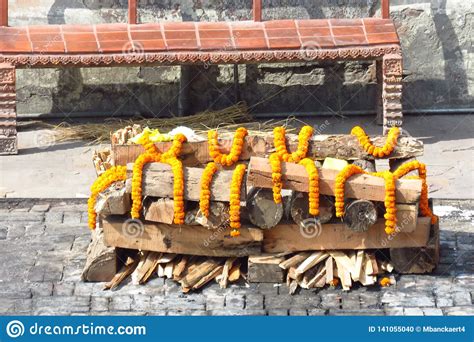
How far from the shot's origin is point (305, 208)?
8.62 m

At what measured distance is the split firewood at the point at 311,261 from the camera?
8.60 m

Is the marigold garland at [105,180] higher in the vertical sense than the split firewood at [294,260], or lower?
higher

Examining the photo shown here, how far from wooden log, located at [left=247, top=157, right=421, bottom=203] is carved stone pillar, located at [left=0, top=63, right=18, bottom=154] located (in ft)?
17.4

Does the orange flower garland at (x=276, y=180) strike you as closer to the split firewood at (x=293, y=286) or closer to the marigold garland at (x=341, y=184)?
the marigold garland at (x=341, y=184)

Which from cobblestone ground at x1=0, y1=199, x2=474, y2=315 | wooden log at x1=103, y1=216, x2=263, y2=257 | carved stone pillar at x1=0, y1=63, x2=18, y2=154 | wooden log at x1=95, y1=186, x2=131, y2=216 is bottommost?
cobblestone ground at x1=0, y1=199, x2=474, y2=315

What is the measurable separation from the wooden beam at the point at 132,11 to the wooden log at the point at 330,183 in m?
5.38

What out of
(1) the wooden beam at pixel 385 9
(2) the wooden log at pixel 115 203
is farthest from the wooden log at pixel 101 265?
(1) the wooden beam at pixel 385 9

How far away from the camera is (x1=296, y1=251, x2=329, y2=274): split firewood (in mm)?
8602

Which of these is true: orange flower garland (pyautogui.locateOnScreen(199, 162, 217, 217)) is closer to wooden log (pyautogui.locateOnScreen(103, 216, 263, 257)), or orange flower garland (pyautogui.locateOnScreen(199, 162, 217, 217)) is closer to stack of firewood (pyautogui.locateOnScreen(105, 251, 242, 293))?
wooden log (pyautogui.locateOnScreen(103, 216, 263, 257))

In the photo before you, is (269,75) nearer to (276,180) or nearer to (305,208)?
(305,208)

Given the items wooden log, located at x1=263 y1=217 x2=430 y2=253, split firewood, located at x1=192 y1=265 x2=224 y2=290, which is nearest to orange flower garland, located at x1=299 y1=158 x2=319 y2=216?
wooden log, located at x1=263 y1=217 x2=430 y2=253

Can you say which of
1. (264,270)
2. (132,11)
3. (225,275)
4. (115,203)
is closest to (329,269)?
(264,270)

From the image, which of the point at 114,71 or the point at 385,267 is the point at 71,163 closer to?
the point at 114,71

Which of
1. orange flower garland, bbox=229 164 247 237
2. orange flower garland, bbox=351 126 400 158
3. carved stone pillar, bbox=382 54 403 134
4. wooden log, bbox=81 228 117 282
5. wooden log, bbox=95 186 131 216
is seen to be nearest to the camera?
orange flower garland, bbox=229 164 247 237
